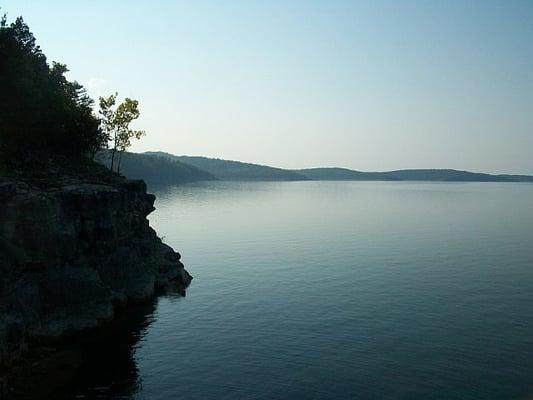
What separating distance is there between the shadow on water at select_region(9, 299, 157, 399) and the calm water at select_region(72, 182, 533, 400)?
0.70ft

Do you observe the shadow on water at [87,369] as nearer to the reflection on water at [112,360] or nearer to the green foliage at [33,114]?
the reflection on water at [112,360]

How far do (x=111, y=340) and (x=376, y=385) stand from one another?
81.3 feet

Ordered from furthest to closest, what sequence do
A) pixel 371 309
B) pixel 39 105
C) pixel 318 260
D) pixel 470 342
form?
pixel 318 260 < pixel 39 105 < pixel 371 309 < pixel 470 342

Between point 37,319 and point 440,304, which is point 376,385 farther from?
point 37,319

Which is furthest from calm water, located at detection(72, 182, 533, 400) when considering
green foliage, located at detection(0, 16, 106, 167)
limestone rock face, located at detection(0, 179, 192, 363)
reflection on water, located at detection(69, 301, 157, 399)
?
green foliage, located at detection(0, 16, 106, 167)

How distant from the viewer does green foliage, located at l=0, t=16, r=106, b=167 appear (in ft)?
161

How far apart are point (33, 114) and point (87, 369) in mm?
30256

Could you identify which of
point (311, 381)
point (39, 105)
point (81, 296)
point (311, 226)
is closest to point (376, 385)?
point (311, 381)

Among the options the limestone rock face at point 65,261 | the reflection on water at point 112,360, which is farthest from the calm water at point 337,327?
the limestone rock face at point 65,261

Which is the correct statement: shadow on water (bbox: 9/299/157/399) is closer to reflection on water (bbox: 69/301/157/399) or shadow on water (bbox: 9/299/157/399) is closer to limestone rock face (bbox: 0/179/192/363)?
reflection on water (bbox: 69/301/157/399)

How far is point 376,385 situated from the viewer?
34156 millimetres

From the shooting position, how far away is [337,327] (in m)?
46.2

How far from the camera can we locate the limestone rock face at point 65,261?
131 feet

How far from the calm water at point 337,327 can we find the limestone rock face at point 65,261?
5.02m
